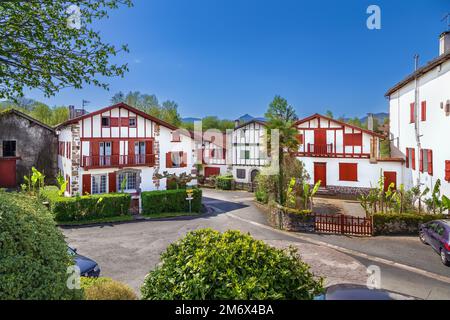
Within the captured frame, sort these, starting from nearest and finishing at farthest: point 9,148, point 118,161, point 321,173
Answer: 1. point 118,161
2. point 9,148
3. point 321,173

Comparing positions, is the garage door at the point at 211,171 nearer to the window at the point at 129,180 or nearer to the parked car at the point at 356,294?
the window at the point at 129,180

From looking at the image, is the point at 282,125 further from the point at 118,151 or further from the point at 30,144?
the point at 30,144

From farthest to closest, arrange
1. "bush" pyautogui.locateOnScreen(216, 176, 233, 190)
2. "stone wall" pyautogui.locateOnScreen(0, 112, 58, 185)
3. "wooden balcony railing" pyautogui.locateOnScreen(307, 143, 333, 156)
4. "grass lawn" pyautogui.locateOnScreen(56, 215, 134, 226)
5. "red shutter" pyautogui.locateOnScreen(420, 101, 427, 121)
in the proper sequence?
"bush" pyautogui.locateOnScreen(216, 176, 233, 190) < "wooden balcony railing" pyautogui.locateOnScreen(307, 143, 333, 156) < "stone wall" pyautogui.locateOnScreen(0, 112, 58, 185) < "grass lawn" pyautogui.locateOnScreen(56, 215, 134, 226) < "red shutter" pyautogui.locateOnScreen(420, 101, 427, 121)

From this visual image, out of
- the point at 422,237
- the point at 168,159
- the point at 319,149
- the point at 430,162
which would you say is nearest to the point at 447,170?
the point at 430,162

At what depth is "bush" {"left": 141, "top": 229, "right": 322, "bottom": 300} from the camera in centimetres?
426

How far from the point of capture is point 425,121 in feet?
65.6

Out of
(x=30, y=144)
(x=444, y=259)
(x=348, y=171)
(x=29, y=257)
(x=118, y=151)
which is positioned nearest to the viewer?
(x=29, y=257)

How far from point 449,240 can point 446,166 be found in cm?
709

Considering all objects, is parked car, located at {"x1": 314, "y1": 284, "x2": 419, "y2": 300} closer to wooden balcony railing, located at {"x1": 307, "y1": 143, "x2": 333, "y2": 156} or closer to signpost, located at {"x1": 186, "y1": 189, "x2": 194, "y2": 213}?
signpost, located at {"x1": 186, "y1": 189, "x2": 194, "y2": 213}

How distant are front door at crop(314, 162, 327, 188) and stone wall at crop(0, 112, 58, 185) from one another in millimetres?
26735

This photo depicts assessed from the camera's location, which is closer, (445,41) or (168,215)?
(445,41)

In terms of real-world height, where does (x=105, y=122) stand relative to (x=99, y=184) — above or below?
above

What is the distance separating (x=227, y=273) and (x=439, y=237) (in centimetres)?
1224

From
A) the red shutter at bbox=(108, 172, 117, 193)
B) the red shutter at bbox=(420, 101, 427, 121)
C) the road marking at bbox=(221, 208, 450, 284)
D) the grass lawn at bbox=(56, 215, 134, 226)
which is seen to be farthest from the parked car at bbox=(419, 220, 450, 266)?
the red shutter at bbox=(108, 172, 117, 193)
